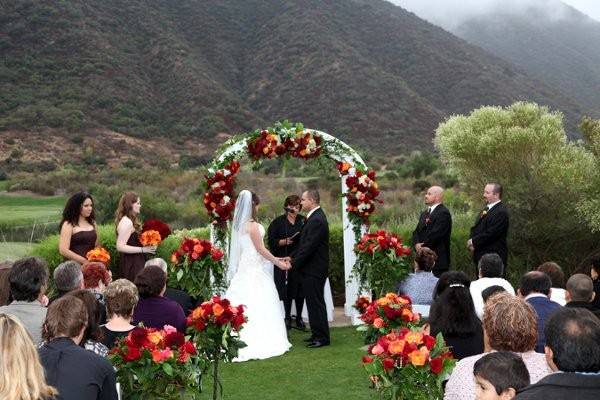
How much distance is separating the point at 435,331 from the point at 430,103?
4109 centimetres

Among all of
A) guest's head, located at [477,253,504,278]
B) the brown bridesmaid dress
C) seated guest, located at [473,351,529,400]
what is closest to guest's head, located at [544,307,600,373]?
seated guest, located at [473,351,529,400]

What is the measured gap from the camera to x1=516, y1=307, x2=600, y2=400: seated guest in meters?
2.68

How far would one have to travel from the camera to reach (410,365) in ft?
13.0

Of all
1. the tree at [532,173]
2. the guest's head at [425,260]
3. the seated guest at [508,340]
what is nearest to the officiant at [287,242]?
the guest's head at [425,260]

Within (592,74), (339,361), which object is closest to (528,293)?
(339,361)

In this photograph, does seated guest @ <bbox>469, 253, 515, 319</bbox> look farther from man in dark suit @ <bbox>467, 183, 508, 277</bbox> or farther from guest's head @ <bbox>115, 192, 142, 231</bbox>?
guest's head @ <bbox>115, 192, 142, 231</bbox>

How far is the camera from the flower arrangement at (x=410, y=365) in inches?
155

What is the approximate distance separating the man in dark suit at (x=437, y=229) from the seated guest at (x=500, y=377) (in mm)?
6012

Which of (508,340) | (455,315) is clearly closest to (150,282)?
(455,315)

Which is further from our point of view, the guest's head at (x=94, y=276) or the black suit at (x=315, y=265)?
the black suit at (x=315, y=265)

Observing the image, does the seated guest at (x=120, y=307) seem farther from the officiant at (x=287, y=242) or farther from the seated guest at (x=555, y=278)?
the officiant at (x=287, y=242)

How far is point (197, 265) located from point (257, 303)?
32.2 inches

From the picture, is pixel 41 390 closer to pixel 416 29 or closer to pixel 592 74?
pixel 416 29

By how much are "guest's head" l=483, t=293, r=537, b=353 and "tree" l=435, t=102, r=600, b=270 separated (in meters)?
8.20
